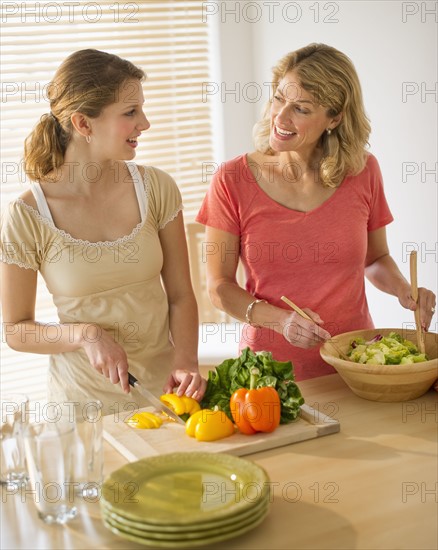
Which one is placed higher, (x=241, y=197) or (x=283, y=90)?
(x=283, y=90)

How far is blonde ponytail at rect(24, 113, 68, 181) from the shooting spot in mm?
2324

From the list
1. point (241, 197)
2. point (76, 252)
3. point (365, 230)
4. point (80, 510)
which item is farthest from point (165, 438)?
point (365, 230)

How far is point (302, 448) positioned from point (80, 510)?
1.65ft

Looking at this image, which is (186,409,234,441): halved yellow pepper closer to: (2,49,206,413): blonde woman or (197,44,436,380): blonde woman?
(2,49,206,413): blonde woman

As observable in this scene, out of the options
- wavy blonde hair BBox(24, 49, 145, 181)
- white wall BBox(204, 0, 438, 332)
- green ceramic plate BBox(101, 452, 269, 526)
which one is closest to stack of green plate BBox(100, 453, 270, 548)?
green ceramic plate BBox(101, 452, 269, 526)

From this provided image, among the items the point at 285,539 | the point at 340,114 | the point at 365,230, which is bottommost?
the point at 285,539

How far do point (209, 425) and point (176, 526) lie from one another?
0.42 meters

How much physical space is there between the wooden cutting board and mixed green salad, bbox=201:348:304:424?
0.05 m

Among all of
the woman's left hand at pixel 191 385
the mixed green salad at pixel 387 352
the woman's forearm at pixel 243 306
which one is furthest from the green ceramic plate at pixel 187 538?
the woman's forearm at pixel 243 306

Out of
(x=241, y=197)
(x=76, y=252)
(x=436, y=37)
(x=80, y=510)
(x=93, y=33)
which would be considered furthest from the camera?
(x=93, y=33)

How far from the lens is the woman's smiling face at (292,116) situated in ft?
Answer: 7.82

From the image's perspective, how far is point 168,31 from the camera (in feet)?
13.8

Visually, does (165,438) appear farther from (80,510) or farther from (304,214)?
(304,214)

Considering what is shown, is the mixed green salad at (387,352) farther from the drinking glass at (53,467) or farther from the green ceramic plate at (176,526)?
the drinking glass at (53,467)
